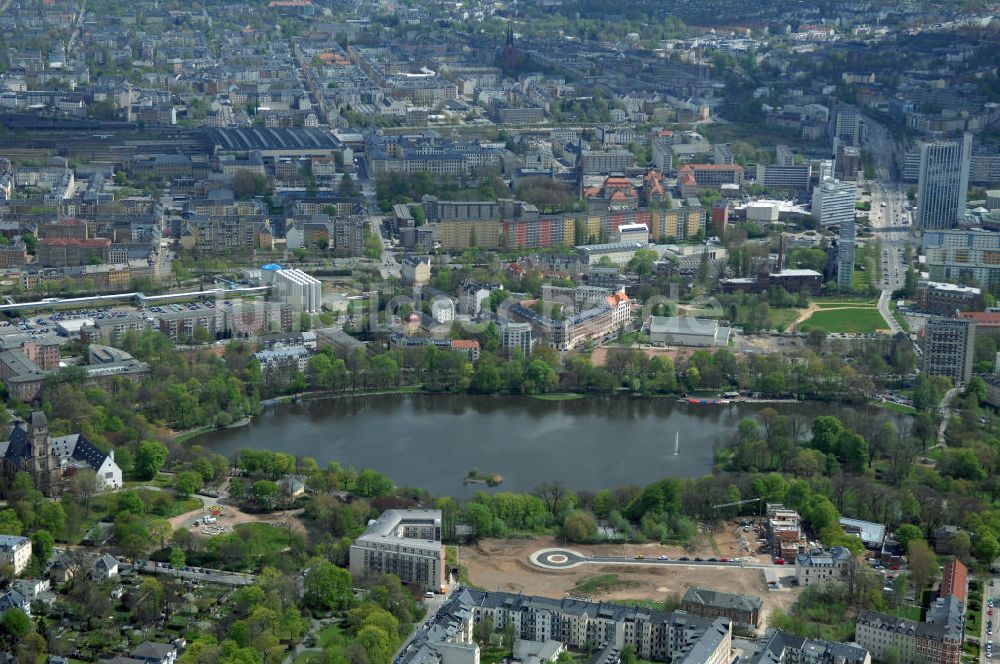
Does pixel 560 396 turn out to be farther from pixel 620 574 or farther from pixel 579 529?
pixel 620 574

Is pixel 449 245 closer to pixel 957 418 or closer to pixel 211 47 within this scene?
pixel 957 418

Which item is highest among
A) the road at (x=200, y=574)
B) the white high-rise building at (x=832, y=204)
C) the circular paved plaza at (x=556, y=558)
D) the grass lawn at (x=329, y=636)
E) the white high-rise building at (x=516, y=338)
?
the white high-rise building at (x=832, y=204)

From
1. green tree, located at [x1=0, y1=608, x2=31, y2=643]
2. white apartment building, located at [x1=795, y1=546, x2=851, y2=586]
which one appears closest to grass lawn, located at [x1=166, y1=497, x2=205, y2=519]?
green tree, located at [x1=0, y1=608, x2=31, y2=643]

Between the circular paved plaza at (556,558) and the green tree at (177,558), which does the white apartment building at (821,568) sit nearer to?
the circular paved plaza at (556,558)

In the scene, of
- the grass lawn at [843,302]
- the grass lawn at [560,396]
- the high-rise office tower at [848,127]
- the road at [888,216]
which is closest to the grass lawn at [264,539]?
the grass lawn at [560,396]

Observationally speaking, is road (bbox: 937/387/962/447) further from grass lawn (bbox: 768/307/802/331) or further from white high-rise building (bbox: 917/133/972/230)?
white high-rise building (bbox: 917/133/972/230)

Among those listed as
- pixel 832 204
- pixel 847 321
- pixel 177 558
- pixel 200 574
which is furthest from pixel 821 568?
pixel 832 204

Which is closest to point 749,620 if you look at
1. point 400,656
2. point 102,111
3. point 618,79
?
point 400,656
